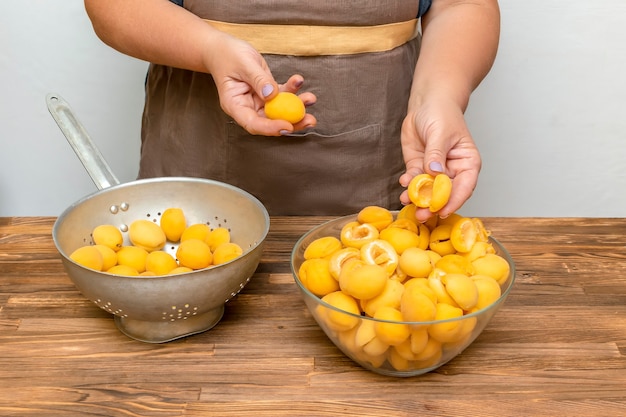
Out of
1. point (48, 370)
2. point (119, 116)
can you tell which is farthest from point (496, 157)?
point (48, 370)

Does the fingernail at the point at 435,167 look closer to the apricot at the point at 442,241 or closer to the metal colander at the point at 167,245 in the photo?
the apricot at the point at 442,241

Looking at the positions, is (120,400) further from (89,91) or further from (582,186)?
(582,186)

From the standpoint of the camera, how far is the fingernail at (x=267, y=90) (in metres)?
1.04

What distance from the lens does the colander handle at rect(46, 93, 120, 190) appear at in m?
1.09

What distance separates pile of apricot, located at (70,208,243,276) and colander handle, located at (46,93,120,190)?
0.10m

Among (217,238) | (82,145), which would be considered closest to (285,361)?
(217,238)

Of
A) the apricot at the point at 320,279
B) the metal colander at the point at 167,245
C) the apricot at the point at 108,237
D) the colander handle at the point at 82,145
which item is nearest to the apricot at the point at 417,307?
the apricot at the point at 320,279

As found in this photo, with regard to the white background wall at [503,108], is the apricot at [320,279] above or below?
above

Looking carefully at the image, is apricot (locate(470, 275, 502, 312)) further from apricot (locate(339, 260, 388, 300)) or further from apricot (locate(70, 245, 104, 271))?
apricot (locate(70, 245, 104, 271))

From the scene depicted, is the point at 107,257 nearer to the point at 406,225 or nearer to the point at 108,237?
the point at 108,237

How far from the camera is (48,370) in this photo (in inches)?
33.8

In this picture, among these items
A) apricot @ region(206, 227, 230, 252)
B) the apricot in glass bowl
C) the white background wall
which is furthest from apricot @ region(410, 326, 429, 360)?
the white background wall

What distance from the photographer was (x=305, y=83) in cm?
134

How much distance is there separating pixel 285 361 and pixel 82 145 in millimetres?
479
